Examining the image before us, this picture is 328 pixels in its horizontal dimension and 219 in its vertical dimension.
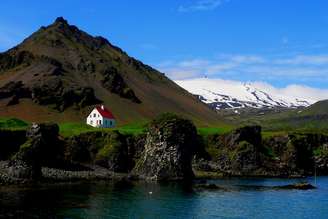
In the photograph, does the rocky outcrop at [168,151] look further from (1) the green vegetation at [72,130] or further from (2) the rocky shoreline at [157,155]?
(1) the green vegetation at [72,130]

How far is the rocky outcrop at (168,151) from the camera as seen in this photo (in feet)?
465

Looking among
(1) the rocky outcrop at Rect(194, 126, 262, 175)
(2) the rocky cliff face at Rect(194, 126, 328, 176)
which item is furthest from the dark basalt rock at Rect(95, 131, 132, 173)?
(1) the rocky outcrop at Rect(194, 126, 262, 175)

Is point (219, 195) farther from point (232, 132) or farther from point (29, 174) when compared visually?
point (232, 132)

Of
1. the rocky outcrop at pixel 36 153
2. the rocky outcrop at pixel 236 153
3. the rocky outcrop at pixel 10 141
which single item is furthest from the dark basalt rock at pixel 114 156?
the rocky outcrop at pixel 236 153

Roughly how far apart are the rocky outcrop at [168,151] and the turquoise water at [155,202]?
1278cm

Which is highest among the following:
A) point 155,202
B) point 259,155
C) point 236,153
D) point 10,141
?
point 236,153

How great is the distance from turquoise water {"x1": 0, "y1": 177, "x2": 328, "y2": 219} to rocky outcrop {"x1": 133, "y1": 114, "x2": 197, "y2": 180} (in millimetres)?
12776

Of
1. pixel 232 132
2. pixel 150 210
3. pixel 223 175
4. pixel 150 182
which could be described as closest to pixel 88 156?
pixel 150 182

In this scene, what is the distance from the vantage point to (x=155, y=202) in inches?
3885

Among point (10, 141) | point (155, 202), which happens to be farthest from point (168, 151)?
point (155, 202)

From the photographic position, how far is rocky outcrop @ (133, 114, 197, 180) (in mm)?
141875

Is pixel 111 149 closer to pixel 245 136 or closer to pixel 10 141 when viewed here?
pixel 10 141

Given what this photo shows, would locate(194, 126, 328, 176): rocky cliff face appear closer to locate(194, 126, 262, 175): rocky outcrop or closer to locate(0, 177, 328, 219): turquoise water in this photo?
locate(194, 126, 262, 175): rocky outcrop

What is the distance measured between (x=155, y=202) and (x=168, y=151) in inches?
1742
